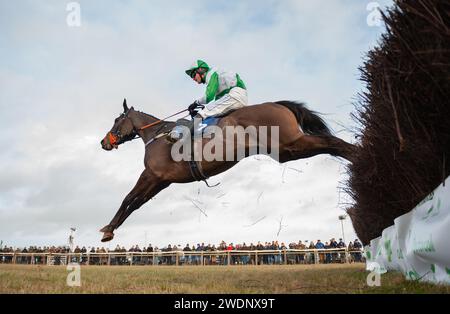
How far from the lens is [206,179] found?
7.48 m

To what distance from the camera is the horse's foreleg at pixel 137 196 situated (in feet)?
25.2

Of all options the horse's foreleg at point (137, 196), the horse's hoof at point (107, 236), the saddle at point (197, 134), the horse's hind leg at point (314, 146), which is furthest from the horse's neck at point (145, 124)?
the horse's hind leg at point (314, 146)

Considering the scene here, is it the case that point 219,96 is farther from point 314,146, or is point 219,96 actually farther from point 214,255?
point 214,255

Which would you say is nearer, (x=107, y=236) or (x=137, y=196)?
(x=107, y=236)

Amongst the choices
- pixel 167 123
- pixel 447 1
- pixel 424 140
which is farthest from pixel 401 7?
pixel 167 123

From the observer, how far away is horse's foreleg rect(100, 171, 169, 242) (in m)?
7.67

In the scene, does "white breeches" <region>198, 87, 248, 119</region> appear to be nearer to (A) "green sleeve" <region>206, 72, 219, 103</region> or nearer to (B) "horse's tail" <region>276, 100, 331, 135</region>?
(A) "green sleeve" <region>206, 72, 219, 103</region>

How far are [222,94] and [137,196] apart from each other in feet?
8.33

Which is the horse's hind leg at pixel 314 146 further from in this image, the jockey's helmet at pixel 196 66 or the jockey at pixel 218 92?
the jockey's helmet at pixel 196 66

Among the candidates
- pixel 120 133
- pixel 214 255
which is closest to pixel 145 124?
pixel 120 133

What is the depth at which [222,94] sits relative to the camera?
24.7ft
